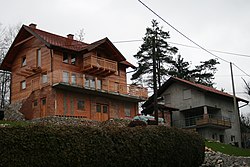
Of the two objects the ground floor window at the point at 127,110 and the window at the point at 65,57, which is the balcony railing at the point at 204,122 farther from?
the window at the point at 65,57

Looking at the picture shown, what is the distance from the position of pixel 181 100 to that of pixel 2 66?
21148 mm

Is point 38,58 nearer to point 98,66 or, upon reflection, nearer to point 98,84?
point 98,66

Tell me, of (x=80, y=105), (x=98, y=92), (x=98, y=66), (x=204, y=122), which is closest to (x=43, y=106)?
(x=80, y=105)

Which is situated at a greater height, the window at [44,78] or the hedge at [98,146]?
the window at [44,78]

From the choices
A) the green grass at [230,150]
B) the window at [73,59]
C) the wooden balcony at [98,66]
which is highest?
the window at [73,59]

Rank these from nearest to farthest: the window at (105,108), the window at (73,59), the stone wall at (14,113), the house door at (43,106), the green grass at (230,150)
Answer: the green grass at (230,150) → the house door at (43,106) → the stone wall at (14,113) → the window at (73,59) → the window at (105,108)

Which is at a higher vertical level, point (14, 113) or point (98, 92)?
point (98, 92)

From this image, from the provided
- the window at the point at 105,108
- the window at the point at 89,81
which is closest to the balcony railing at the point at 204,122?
the window at the point at 105,108

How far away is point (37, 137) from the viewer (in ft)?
37.1

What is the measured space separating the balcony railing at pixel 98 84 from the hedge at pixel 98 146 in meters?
15.2

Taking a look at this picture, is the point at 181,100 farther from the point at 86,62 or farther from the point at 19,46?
the point at 19,46

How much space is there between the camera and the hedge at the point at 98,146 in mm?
10812

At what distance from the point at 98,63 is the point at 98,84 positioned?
6.98 feet

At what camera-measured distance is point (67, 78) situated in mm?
31594
